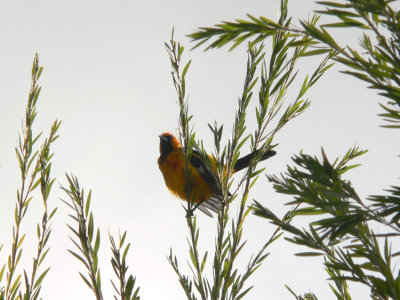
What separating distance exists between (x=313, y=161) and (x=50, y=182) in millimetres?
1166

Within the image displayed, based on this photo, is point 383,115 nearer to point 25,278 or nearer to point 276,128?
point 276,128

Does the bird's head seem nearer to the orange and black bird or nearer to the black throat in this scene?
the black throat

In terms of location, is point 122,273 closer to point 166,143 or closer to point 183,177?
point 183,177

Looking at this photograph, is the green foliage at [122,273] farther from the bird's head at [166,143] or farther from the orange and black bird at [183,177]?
the bird's head at [166,143]

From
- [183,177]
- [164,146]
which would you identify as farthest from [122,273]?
[164,146]

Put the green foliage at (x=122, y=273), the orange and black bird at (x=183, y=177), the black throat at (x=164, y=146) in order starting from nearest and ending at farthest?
the green foliage at (x=122, y=273), the orange and black bird at (x=183, y=177), the black throat at (x=164, y=146)

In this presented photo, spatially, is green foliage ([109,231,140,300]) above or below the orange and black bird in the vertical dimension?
below

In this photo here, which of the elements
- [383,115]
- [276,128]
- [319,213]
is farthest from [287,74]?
[383,115]

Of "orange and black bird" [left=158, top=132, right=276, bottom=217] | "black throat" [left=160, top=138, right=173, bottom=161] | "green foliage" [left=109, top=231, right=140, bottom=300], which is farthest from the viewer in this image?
"black throat" [left=160, top=138, right=173, bottom=161]

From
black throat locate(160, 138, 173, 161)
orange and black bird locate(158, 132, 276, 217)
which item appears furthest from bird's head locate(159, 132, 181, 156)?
orange and black bird locate(158, 132, 276, 217)

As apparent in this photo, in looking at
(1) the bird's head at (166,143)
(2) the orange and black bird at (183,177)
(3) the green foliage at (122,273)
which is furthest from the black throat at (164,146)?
(3) the green foliage at (122,273)

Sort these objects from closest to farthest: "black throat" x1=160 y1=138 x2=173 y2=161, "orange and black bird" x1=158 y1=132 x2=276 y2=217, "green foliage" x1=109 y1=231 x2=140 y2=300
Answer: "green foliage" x1=109 y1=231 x2=140 y2=300 < "orange and black bird" x1=158 y1=132 x2=276 y2=217 < "black throat" x1=160 y1=138 x2=173 y2=161

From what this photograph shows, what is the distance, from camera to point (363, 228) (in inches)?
49.7

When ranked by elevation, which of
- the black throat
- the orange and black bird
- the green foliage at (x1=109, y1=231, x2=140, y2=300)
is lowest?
the green foliage at (x1=109, y1=231, x2=140, y2=300)
